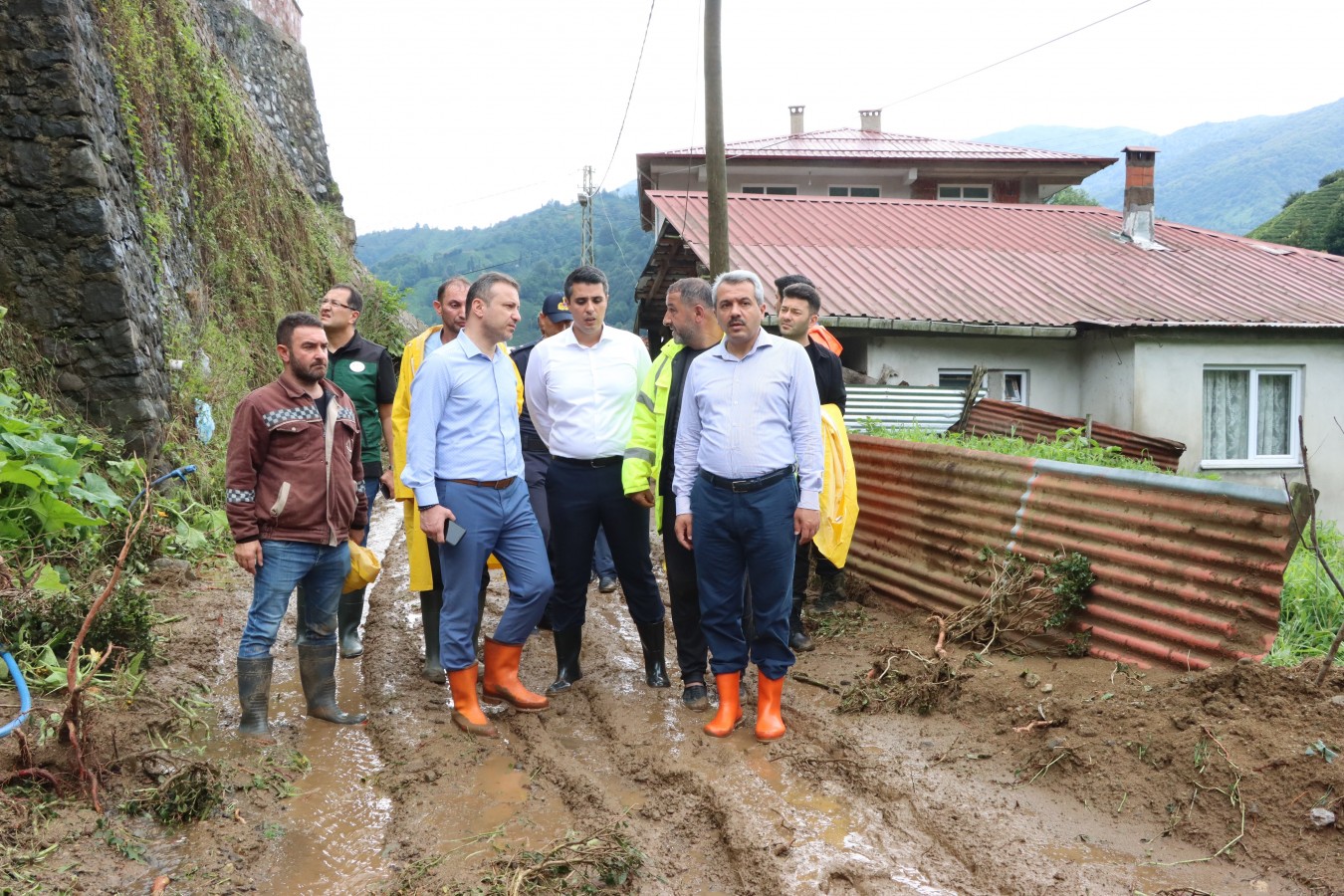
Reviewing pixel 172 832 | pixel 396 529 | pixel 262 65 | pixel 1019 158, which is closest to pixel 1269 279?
pixel 1019 158

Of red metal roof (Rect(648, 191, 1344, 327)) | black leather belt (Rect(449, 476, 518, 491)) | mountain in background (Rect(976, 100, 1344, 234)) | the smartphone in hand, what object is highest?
mountain in background (Rect(976, 100, 1344, 234))

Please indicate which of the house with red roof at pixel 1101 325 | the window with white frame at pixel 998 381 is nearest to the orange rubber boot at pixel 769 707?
the house with red roof at pixel 1101 325

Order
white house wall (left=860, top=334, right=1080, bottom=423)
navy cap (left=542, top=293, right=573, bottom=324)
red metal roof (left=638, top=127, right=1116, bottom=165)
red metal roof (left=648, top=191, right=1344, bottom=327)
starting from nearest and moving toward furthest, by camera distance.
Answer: navy cap (left=542, top=293, right=573, bottom=324) < white house wall (left=860, top=334, right=1080, bottom=423) < red metal roof (left=648, top=191, right=1344, bottom=327) < red metal roof (left=638, top=127, right=1116, bottom=165)

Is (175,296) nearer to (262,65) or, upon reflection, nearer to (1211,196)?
(262,65)

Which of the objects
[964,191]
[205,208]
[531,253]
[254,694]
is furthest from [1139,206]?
[531,253]

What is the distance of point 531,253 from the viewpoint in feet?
233

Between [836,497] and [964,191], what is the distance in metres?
24.4

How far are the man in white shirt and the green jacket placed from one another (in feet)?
0.28

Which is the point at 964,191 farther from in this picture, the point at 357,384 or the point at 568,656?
the point at 568,656

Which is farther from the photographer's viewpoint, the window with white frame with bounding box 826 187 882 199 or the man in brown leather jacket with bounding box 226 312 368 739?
the window with white frame with bounding box 826 187 882 199

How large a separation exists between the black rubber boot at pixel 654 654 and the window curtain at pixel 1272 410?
557 inches

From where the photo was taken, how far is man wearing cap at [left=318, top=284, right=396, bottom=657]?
19.0ft

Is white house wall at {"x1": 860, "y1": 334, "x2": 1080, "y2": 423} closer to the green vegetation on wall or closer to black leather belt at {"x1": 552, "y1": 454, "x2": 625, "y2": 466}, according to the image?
the green vegetation on wall

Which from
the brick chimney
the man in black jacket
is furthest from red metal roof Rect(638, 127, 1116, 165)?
the man in black jacket
